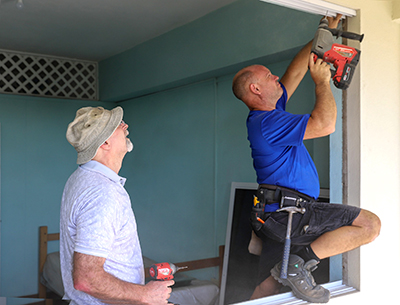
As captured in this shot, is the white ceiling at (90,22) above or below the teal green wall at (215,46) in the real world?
above

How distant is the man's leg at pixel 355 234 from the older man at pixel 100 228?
86cm

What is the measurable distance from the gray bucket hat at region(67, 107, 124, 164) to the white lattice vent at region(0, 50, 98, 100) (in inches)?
143

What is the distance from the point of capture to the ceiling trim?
1.86 meters

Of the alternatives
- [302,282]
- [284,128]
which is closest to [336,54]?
[284,128]

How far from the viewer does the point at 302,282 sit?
1787 millimetres

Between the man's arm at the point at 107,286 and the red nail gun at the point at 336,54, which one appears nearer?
the man's arm at the point at 107,286

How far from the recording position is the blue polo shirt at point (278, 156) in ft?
5.65

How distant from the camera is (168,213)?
4.02 meters

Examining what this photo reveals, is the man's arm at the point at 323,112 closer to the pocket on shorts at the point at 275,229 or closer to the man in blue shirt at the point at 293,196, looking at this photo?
the man in blue shirt at the point at 293,196

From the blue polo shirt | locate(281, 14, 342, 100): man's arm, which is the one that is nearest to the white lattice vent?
locate(281, 14, 342, 100): man's arm

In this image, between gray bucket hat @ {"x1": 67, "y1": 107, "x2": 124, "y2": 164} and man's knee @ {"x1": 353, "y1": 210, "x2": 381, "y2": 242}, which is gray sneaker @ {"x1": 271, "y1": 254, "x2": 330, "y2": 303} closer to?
man's knee @ {"x1": 353, "y1": 210, "x2": 381, "y2": 242}

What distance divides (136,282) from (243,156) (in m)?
1.89

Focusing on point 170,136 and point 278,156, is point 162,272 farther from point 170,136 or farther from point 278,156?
point 170,136

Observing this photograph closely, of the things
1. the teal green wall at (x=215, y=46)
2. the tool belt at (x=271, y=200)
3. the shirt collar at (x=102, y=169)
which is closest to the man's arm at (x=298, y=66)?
the teal green wall at (x=215, y=46)
